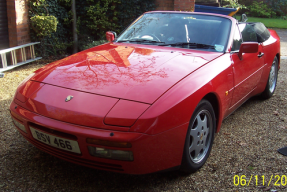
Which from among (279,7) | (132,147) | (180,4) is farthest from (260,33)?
(279,7)

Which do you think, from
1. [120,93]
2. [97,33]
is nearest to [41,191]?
[120,93]

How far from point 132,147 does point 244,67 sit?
192 cm

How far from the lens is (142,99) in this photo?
6.93 feet

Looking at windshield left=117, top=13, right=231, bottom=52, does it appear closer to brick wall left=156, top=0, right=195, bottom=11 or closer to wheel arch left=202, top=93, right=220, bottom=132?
wheel arch left=202, top=93, right=220, bottom=132

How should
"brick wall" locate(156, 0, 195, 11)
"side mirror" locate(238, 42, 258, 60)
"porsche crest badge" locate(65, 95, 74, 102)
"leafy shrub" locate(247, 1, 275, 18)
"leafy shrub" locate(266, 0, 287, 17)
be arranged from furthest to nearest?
1. "leafy shrub" locate(266, 0, 287, 17)
2. "leafy shrub" locate(247, 1, 275, 18)
3. "brick wall" locate(156, 0, 195, 11)
4. "side mirror" locate(238, 42, 258, 60)
5. "porsche crest badge" locate(65, 95, 74, 102)

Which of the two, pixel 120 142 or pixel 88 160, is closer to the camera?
pixel 120 142

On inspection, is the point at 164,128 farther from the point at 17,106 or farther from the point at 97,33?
the point at 97,33

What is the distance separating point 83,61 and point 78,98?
736 mm

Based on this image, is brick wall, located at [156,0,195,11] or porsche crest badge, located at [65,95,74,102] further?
brick wall, located at [156,0,195,11]

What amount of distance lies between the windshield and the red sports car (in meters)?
0.01

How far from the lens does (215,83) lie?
262 centimetres

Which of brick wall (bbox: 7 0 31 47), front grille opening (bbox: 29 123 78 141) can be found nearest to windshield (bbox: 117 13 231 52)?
front grille opening (bbox: 29 123 78 141)

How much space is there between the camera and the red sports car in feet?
6.57
